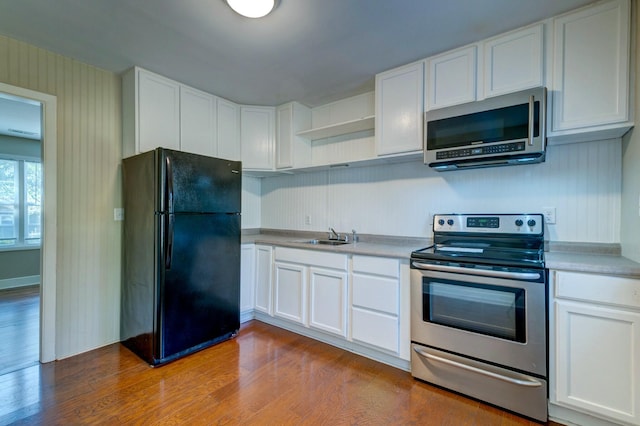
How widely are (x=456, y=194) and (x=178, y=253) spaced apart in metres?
2.32

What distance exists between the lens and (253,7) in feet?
5.56

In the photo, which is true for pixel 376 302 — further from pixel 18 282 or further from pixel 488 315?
pixel 18 282

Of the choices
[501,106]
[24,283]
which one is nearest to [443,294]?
[501,106]

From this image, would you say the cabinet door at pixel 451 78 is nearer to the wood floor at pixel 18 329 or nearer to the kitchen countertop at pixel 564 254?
the kitchen countertop at pixel 564 254

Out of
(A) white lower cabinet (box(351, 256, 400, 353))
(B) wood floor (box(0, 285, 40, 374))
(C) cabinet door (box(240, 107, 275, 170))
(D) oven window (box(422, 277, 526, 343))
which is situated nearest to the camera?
(D) oven window (box(422, 277, 526, 343))

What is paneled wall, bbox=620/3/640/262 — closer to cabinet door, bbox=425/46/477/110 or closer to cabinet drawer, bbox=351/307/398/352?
cabinet door, bbox=425/46/477/110

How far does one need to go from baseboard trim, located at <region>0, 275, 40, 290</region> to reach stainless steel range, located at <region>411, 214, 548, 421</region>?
19.7 feet

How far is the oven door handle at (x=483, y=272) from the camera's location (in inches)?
66.9

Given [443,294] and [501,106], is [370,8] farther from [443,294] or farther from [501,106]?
[443,294]

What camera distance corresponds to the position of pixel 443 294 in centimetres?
201

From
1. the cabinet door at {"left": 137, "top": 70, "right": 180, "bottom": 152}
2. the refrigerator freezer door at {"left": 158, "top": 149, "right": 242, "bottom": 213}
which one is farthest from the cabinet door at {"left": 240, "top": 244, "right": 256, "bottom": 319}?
the cabinet door at {"left": 137, "top": 70, "right": 180, "bottom": 152}

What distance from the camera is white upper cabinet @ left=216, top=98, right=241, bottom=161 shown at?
317 centimetres

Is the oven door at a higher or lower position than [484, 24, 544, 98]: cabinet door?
lower

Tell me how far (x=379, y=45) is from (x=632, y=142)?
167 cm
